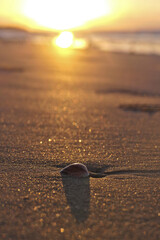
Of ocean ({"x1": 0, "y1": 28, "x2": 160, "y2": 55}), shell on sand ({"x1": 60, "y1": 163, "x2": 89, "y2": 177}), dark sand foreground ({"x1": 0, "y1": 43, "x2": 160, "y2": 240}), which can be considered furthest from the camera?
ocean ({"x1": 0, "y1": 28, "x2": 160, "y2": 55})

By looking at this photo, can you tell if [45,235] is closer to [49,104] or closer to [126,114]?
[126,114]

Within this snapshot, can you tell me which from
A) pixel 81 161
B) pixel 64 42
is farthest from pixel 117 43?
pixel 81 161

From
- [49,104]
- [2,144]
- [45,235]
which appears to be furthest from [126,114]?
[45,235]

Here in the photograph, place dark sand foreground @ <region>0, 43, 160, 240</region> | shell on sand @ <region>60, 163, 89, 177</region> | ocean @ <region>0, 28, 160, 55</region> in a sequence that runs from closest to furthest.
→ 1. dark sand foreground @ <region>0, 43, 160, 240</region>
2. shell on sand @ <region>60, 163, 89, 177</region>
3. ocean @ <region>0, 28, 160, 55</region>

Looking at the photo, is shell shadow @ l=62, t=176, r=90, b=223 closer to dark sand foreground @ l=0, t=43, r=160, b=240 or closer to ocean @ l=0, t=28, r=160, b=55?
dark sand foreground @ l=0, t=43, r=160, b=240

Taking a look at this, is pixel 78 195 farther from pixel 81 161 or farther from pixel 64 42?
pixel 64 42

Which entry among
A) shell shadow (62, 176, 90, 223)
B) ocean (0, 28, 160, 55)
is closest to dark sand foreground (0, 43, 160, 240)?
Answer: shell shadow (62, 176, 90, 223)

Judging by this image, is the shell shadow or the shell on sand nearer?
the shell shadow

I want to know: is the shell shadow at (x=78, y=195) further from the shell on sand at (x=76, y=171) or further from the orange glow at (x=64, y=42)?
the orange glow at (x=64, y=42)
